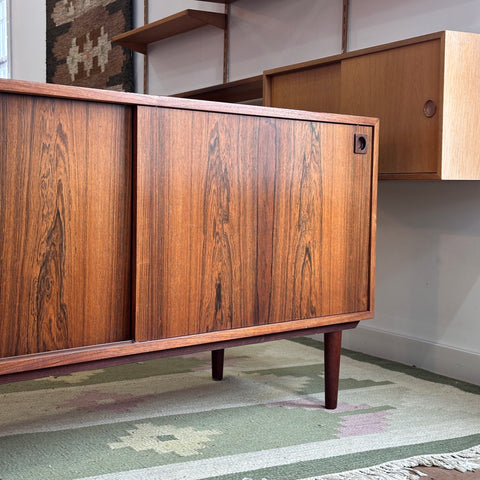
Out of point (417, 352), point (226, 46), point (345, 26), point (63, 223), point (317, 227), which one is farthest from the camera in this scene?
point (226, 46)

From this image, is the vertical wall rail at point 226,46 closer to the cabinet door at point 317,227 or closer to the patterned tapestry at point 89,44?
the patterned tapestry at point 89,44

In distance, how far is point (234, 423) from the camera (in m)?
1.79

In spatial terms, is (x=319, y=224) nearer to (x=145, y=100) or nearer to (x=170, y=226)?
(x=170, y=226)

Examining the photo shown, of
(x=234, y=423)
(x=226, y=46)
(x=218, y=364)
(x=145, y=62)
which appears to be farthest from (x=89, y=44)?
(x=234, y=423)

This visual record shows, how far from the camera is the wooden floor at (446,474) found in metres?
1.48

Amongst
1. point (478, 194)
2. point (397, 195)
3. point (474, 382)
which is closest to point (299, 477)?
point (474, 382)

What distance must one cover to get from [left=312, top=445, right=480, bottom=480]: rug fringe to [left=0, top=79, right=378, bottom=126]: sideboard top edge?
84 centimetres

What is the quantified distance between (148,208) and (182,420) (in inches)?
25.3

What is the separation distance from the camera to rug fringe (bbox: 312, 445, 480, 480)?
1.46 m

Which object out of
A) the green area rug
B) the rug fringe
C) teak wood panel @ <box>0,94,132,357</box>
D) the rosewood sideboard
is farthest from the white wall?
teak wood panel @ <box>0,94,132,357</box>

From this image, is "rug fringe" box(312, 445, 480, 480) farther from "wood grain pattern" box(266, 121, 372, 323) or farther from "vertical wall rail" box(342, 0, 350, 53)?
"vertical wall rail" box(342, 0, 350, 53)

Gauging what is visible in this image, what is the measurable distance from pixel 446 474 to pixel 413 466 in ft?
0.23

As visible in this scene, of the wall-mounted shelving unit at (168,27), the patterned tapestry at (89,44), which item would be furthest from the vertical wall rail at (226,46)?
the patterned tapestry at (89,44)

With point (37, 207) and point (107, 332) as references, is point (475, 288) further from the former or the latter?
point (37, 207)
